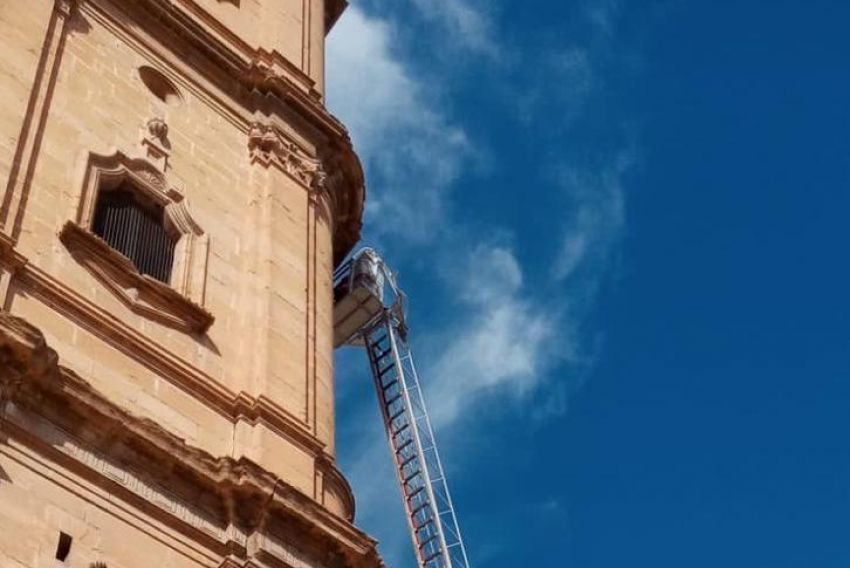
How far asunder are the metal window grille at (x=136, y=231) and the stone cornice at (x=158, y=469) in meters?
3.87

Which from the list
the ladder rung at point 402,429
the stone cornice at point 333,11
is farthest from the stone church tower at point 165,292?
the ladder rung at point 402,429

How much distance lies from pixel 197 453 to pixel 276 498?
0.99 m

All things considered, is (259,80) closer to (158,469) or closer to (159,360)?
(159,360)

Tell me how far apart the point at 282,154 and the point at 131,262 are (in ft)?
16.3

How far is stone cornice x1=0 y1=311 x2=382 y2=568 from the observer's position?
1602 cm

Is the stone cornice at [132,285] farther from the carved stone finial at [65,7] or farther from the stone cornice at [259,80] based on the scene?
the stone cornice at [259,80]

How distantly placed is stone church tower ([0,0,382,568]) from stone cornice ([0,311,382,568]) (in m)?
0.02

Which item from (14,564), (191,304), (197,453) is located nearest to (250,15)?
(191,304)

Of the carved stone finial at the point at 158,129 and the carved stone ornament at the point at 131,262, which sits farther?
the carved stone finial at the point at 158,129

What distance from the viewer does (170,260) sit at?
20797 millimetres

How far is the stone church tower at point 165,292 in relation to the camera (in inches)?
635

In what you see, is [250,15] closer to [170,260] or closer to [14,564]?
[170,260]

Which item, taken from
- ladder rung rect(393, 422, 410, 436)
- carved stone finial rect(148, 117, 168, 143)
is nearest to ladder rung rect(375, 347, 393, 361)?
ladder rung rect(393, 422, 410, 436)

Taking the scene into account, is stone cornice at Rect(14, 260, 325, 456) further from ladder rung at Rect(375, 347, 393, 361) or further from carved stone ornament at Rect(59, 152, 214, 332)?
ladder rung at Rect(375, 347, 393, 361)
